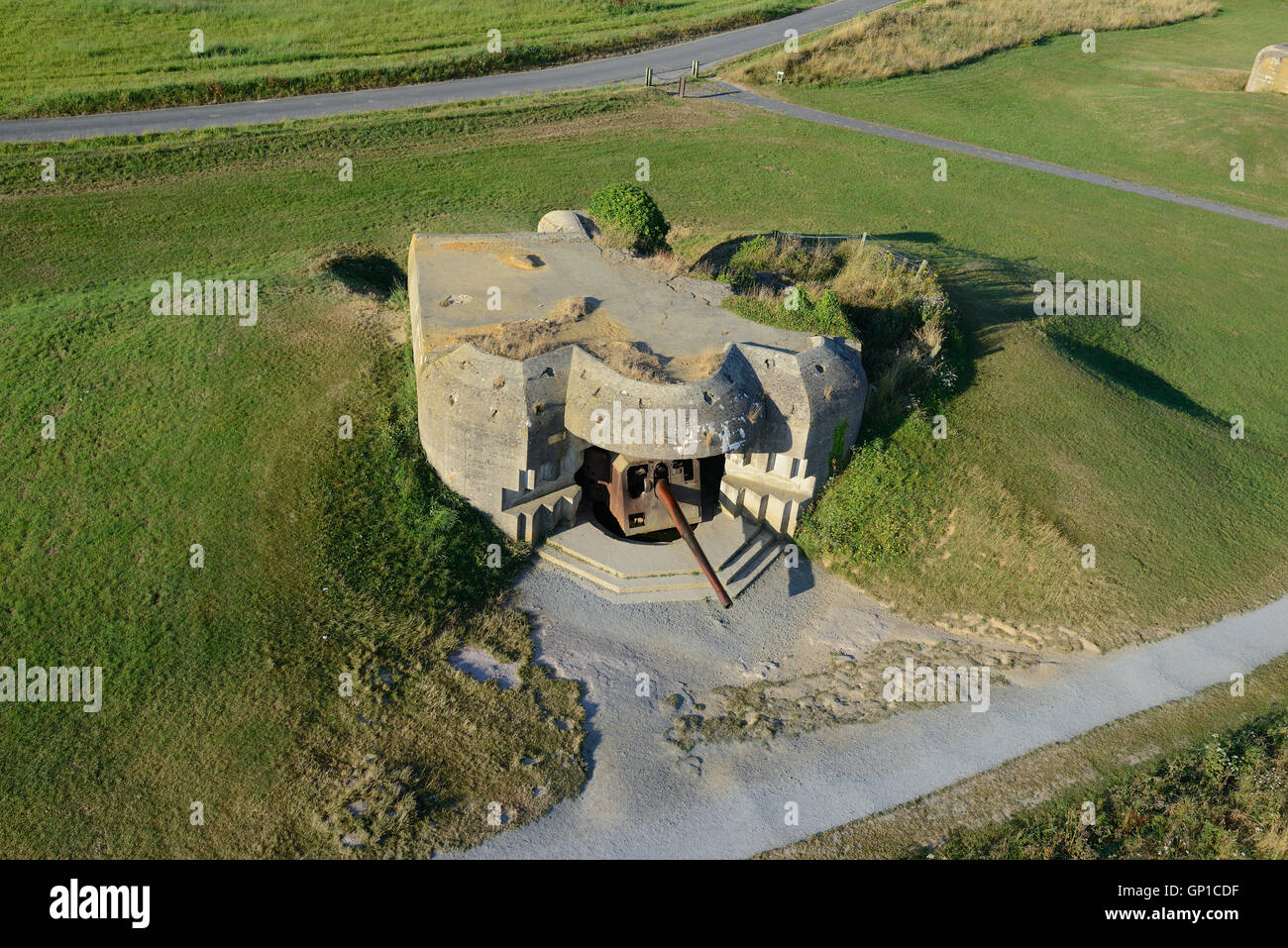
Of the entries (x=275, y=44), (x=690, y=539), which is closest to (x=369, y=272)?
(x=690, y=539)

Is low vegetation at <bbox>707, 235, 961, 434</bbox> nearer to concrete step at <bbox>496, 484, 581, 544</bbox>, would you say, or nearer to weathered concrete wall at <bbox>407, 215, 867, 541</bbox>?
weathered concrete wall at <bbox>407, 215, 867, 541</bbox>

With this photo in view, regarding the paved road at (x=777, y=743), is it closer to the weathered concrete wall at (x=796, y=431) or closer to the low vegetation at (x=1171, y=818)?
the low vegetation at (x=1171, y=818)

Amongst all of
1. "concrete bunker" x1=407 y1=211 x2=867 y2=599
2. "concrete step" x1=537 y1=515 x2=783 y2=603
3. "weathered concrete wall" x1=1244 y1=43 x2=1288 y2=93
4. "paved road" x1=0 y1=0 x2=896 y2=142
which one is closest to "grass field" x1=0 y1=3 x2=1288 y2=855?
"concrete bunker" x1=407 y1=211 x2=867 y2=599

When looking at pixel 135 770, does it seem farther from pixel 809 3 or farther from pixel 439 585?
pixel 809 3

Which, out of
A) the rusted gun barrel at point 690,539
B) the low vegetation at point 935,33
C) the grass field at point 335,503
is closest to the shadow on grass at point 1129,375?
the grass field at point 335,503

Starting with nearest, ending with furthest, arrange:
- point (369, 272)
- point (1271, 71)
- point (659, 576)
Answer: point (659, 576), point (369, 272), point (1271, 71)

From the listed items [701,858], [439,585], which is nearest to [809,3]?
[439,585]

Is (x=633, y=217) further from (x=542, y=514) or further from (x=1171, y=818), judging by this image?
(x=1171, y=818)
